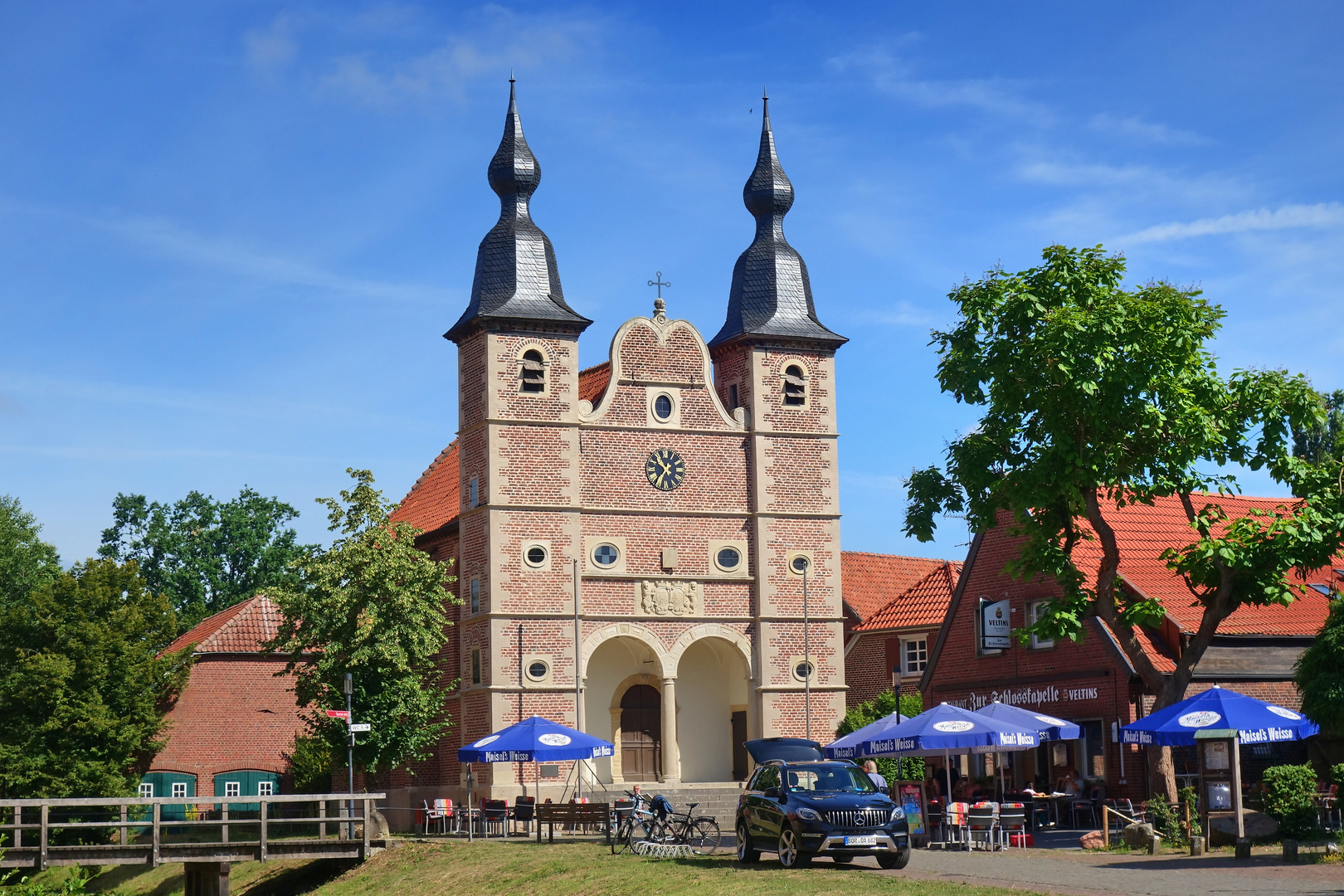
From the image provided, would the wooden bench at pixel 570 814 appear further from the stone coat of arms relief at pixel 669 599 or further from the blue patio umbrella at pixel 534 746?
the stone coat of arms relief at pixel 669 599

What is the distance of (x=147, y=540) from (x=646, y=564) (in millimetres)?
34683

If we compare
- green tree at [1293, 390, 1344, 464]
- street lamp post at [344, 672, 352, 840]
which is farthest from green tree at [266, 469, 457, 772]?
green tree at [1293, 390, 1344, 464]

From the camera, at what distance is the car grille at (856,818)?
75.0ft

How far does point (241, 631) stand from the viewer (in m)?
49.9

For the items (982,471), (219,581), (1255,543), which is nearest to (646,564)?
(982,471)

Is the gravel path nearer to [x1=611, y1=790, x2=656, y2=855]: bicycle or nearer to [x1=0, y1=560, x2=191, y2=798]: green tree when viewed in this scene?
[x1=611, y1=790, x2=656, y2=855]: bicycle

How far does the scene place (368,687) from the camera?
1545 inches

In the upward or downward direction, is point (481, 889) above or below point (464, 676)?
below

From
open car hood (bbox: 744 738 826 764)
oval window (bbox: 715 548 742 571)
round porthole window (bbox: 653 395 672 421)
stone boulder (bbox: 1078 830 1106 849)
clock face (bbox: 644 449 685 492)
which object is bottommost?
stone boulder (bbox: 1078 830 1106 849)

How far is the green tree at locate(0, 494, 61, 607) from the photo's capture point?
2271 inches

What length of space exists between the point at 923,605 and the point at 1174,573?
1067 centimetres

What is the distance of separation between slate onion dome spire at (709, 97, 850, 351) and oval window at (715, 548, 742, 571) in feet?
19.6

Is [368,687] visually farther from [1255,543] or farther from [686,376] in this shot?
[1255,543]

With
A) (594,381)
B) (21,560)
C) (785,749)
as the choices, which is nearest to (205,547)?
(21,560)
